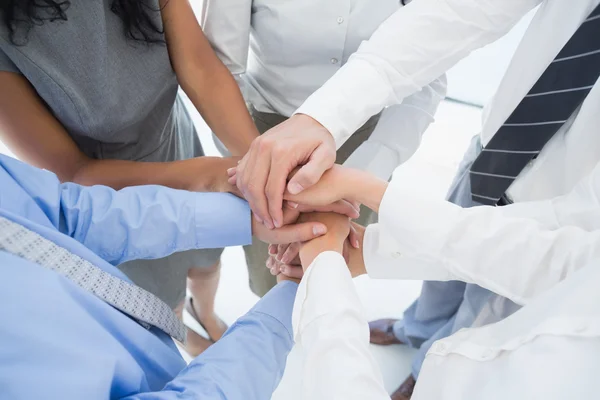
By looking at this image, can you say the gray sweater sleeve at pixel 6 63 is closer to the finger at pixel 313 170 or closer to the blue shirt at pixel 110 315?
the blue shirt at pixel 110 315

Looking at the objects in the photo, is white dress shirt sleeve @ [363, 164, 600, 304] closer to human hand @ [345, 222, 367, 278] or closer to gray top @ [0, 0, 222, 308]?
human hand @ [345, 222, 367, 278]

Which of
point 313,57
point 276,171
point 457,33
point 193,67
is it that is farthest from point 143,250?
point 457,33

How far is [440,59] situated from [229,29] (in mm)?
427

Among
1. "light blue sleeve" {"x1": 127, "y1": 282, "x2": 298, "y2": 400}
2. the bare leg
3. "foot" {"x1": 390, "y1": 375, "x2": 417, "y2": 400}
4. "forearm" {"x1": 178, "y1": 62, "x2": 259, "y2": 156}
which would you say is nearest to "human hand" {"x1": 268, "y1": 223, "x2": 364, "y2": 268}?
"light blue sleeve" {"x1": 127, "y1": 282, "x2": 298, "y2": 400}

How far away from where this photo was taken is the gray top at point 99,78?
64 cm

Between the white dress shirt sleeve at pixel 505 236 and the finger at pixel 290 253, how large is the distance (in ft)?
0.60

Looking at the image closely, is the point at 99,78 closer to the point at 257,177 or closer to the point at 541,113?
the point at 257,177

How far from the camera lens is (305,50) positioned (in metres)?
0.88

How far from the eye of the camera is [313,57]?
902 mm

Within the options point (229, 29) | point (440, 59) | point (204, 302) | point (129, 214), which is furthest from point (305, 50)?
point (204, 302)

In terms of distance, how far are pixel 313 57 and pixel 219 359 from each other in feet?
2.15

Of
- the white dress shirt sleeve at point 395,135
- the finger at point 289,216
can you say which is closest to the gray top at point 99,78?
the finger at point 289,216

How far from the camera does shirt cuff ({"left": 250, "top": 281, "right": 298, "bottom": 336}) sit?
646mm

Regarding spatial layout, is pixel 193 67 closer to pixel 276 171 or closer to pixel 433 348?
pixel 276 171
